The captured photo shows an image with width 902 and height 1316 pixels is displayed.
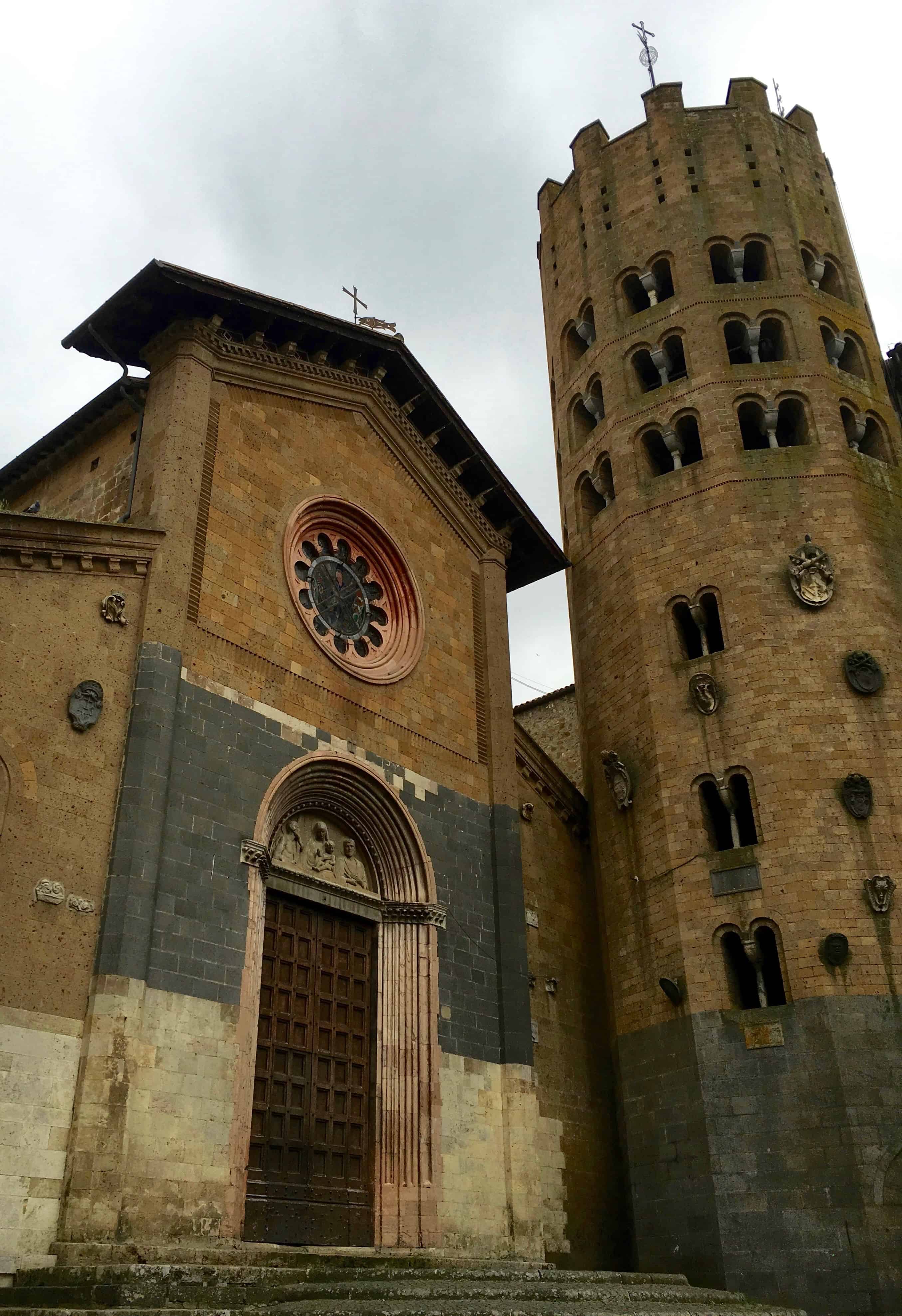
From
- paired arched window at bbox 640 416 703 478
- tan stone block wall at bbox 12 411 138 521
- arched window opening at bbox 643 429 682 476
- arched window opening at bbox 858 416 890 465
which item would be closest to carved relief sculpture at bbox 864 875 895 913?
paired arched window at bbox 640 416 703 478

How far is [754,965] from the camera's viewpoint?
16547 millimetres

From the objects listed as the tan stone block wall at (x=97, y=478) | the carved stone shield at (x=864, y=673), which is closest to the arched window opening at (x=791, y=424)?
the carved stone shield at (x=864, y=673)

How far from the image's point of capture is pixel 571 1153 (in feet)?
55.6

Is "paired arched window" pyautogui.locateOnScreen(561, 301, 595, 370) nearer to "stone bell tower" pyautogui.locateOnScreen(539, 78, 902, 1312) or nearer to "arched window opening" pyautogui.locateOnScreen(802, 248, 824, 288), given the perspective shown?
"stone bell tower" pyautogui.locateOnScreen(539, 78, 902, 1312)

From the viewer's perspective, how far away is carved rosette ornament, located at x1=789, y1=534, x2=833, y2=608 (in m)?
18.6

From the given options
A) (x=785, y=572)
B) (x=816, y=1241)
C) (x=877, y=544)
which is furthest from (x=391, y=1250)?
(x=877, y=544)

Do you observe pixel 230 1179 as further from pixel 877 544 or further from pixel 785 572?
pixel 877 544

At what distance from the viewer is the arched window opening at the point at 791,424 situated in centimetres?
2039

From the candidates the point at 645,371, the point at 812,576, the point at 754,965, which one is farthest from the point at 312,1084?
the point at 645,371

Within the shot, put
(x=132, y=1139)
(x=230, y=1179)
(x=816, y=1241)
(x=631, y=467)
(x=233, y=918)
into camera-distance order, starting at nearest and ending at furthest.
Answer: (x=132, y=1139) < (x=230, y=1179) < (x=233, y=918) < (x=816, y=1241) < (x=631, y=467)

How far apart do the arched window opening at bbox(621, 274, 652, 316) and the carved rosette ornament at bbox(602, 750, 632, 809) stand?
9.29 meters

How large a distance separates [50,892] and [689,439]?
568 inches

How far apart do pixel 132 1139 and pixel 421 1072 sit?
4.56 metres

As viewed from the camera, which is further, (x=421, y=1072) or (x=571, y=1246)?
(x=571, y=1246)
